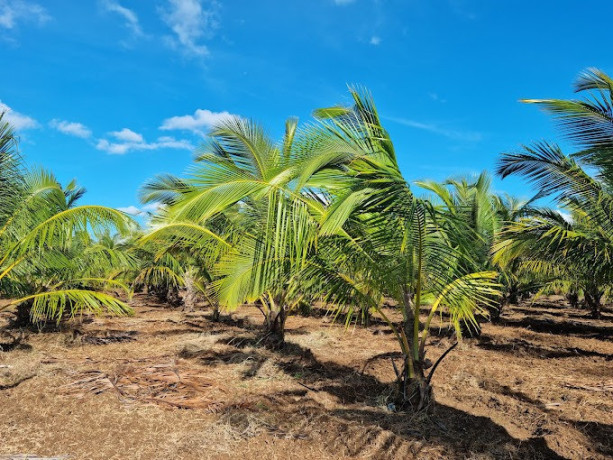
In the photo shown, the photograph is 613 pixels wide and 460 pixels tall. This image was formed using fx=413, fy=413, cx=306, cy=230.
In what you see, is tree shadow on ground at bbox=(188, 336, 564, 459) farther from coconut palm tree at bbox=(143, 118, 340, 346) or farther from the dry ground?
coconut palm tree at bbox=(143, 118, 340, 346)

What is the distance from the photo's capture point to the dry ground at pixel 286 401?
466 centimetres

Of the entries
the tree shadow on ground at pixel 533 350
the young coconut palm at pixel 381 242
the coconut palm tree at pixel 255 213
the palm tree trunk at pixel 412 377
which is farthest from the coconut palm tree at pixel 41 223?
the tree shadow on ground at pixel 533 350

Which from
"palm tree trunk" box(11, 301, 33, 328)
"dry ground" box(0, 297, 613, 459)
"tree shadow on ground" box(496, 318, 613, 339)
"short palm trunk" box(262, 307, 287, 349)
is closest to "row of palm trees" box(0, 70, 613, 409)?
"dry ground" box(0, 297, 613, 459)

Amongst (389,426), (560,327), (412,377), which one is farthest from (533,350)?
(389,426)

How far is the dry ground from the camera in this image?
4.66 metres

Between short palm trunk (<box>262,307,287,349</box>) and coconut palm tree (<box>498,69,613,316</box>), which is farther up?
coconut palm tree (<box>498,69,613,316</box>)

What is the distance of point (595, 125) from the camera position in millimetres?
4586

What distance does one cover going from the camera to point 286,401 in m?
6.21

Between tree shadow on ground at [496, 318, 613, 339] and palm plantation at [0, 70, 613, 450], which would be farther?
tree shadow on ground at [496, 318, 613, 339]

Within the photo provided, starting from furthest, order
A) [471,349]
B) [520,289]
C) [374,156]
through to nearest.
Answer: [520,289]
[471,349]
[374,156]

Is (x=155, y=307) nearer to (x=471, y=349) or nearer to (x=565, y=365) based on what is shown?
(x=471, y=349)

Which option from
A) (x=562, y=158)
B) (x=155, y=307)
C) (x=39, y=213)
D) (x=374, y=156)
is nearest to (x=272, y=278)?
(x=374, y=156)

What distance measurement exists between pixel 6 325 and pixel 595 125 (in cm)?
1528

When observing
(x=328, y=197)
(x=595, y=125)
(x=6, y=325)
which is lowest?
(x=6, y=325)
